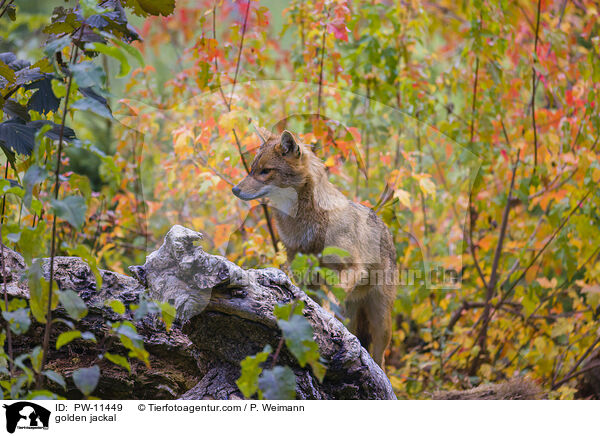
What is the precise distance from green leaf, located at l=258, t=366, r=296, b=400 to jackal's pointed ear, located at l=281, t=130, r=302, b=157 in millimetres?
1152

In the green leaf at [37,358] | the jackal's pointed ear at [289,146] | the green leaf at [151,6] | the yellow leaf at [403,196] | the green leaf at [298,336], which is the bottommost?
the green leaf at [37,358]

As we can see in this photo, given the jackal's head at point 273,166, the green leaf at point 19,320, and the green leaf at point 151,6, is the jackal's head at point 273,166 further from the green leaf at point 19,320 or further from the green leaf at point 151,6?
the green leaf at point 19,320

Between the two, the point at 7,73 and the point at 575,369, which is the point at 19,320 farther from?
the point at 575,369

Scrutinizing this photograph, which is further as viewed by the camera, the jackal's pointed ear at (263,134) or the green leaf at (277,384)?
the jackal's pointed ear at (263,134)

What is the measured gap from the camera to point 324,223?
2725 millimetres

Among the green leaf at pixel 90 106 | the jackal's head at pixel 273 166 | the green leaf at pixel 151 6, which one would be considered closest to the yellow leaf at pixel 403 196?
the jackal's head at pixel 273 166

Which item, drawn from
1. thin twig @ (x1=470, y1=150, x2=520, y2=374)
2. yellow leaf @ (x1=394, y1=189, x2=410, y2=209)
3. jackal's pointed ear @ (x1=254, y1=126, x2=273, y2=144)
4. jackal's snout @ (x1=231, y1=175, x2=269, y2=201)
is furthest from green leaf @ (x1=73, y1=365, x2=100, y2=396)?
thin twig @ (x1=470, y1=150, x2=520, y2=374)

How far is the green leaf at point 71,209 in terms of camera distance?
1.38m

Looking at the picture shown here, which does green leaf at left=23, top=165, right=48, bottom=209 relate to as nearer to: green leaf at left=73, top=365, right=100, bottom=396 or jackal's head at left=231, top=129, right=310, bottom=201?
green leaf at left=73, top=365, right=100, bottom=396

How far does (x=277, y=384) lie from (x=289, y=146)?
4.06ft

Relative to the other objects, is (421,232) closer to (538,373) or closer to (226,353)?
(538,373)
